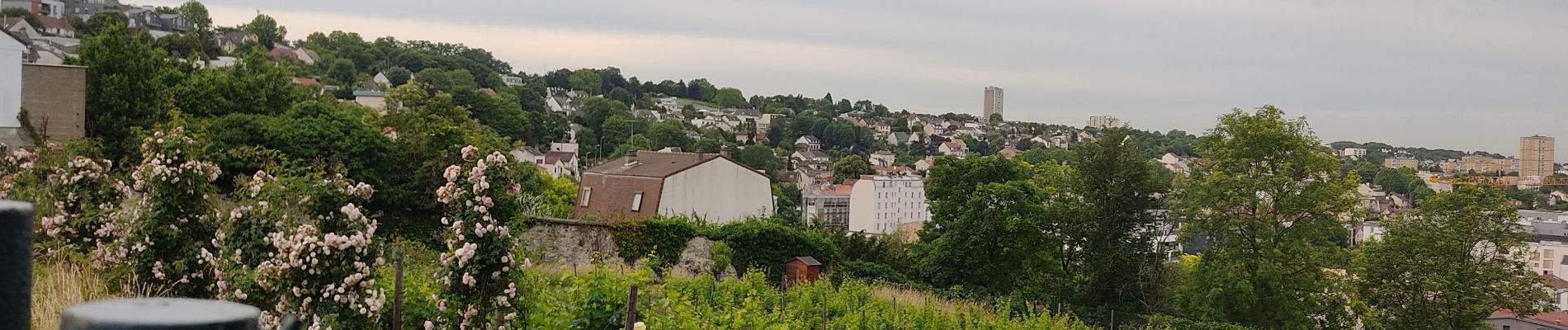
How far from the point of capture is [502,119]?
77.4 metres

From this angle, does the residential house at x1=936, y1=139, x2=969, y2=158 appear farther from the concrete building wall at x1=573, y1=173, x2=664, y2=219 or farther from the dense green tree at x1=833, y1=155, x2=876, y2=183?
the concrete building wall at x1=573, y1=173, x2=664, y2=219

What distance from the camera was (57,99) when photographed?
1923 centimetres

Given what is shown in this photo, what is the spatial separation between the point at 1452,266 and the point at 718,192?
17.5 m

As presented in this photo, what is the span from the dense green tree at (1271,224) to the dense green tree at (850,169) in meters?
68.5

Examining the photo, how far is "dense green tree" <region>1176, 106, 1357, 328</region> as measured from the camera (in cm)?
2598

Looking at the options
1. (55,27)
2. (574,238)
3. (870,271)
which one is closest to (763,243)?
(870,271)

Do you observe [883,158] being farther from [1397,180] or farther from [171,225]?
[171,225]

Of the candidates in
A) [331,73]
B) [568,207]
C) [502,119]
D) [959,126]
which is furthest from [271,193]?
[959,126]

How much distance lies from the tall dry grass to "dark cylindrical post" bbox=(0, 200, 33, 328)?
5.28 metres

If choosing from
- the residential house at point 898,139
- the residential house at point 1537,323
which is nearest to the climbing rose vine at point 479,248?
the residential house at point 1537,323

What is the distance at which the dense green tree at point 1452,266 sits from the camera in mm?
25250

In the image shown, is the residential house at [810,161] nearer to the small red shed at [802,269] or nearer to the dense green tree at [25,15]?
the dense green tree at [25,15]

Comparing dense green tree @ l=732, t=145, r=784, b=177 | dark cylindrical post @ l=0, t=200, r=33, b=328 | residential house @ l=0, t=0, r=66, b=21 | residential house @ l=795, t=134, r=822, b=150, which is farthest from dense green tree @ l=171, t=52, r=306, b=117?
residential house @ l=795, t=134, r=822, b=150

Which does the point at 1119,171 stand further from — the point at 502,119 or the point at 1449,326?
the point at 502,119
